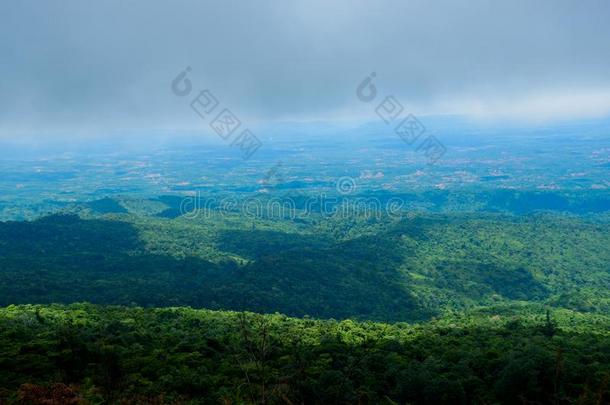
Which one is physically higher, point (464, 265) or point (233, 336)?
point (233, 336)

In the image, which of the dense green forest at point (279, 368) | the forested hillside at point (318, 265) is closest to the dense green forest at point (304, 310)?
the dense green forest at point (279, 368)

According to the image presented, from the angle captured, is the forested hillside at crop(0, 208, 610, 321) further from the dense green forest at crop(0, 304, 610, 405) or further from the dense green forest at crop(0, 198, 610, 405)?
the dense green forest at crop(0, 304, 610, 405)

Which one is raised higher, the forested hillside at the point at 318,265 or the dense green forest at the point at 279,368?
the dense green forest at the point at 279,368

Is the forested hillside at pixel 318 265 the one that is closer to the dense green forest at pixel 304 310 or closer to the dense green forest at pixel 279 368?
the dense green forest at pixel 304 310

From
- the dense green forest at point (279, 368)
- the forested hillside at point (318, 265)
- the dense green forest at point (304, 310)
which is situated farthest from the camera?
the forested hillside at point (318, 265)

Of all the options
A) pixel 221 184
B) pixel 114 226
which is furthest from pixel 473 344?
pixel 221 184

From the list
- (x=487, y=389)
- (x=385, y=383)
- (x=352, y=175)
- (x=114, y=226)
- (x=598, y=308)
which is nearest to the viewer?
(x=487, y=389)

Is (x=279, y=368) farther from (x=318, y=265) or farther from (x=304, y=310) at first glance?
(x=318, y=265)

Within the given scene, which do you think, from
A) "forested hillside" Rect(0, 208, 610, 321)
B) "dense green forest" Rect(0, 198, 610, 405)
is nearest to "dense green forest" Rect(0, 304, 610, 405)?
"dense green forest" Rect(0, 198, 610, 405)

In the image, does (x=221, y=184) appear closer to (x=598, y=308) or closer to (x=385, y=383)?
(x=598, y=308)
